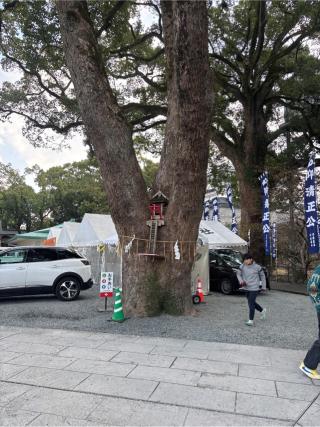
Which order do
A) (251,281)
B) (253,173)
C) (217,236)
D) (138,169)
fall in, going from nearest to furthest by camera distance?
(251,281)
(138,169)
(217,236)
(253,173)

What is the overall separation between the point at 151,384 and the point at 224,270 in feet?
32.6

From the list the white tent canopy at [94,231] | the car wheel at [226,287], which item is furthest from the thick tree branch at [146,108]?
the car wheel at [226,287]

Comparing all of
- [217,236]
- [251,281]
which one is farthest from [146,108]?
[251,281]

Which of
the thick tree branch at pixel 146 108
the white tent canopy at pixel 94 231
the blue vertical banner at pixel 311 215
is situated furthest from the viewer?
the thick tree branch at pixel 146 108

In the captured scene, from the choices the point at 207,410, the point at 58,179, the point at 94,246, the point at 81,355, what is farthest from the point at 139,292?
the point at 58,179

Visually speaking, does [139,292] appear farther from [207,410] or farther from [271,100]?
[271,100]

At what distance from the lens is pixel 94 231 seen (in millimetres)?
14836

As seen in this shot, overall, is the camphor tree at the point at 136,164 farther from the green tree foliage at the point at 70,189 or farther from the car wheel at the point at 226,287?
the green tree foliage at the point at 70,189

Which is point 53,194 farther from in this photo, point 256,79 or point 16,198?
point 256,79

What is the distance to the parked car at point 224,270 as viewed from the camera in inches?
543

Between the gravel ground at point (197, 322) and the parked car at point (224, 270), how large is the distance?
8.21 feet

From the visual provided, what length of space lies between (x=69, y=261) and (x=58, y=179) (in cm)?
3000

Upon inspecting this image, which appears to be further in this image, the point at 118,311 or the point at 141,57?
the point at 141,57

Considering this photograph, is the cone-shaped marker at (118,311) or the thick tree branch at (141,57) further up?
the thick tree branch at (141,57)
